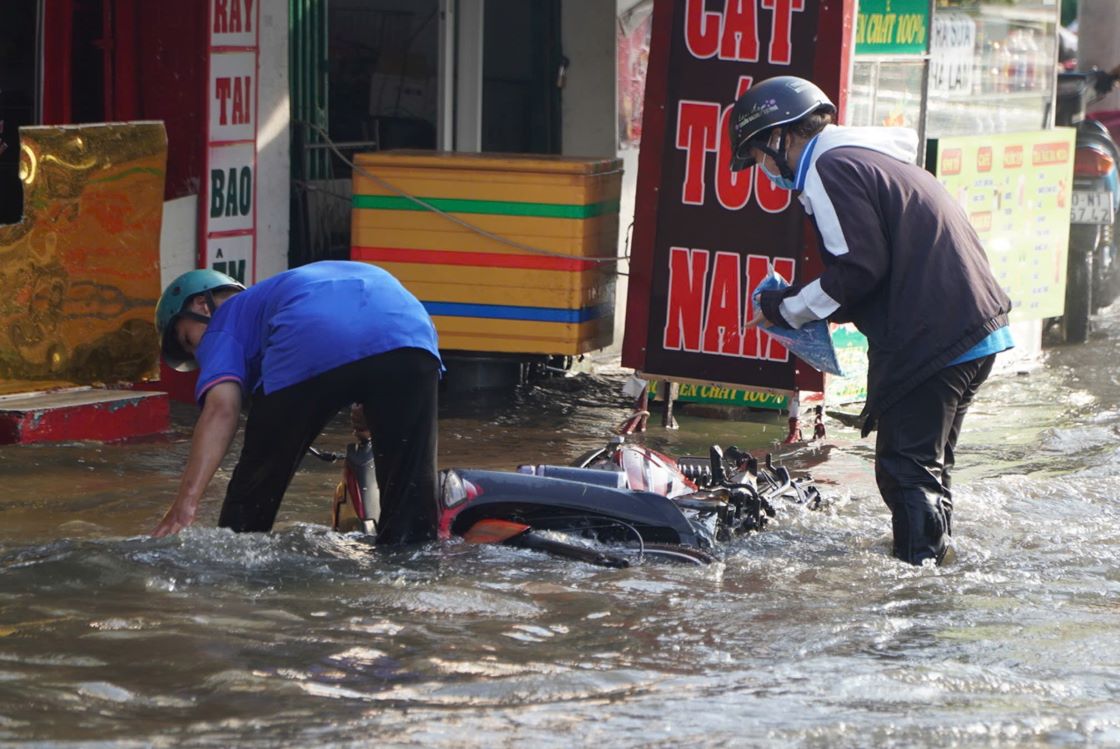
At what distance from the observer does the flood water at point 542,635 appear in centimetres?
445

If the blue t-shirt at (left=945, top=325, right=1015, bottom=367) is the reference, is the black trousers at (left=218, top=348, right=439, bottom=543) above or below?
below

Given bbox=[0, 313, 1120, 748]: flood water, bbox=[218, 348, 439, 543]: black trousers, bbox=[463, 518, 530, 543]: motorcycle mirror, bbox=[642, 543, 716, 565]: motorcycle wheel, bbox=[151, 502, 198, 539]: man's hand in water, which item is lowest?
bbox=[0, 313, 1120, 748]: flood water

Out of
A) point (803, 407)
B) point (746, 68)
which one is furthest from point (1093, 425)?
point (746, 68)

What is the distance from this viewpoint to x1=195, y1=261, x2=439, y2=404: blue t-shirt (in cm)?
557

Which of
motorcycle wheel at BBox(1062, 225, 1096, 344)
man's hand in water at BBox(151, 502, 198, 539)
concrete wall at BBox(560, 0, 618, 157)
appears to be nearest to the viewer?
man's hand in water at BBox(151, 502, 198, 539)

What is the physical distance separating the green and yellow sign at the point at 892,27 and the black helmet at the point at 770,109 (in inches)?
122

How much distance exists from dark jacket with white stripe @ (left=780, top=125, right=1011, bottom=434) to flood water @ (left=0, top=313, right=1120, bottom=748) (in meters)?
0.82

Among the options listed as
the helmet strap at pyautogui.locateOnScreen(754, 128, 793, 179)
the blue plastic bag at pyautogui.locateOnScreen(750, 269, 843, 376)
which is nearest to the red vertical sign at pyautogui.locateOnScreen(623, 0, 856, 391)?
the blue plastic bag at pyautogui.locateOnScreen(750, 269, 843, 376)

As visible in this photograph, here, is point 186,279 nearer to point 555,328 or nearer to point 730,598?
point 730,598

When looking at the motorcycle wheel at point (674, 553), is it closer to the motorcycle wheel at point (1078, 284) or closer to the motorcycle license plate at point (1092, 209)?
the motorcycle wheel at point (1078, 284)

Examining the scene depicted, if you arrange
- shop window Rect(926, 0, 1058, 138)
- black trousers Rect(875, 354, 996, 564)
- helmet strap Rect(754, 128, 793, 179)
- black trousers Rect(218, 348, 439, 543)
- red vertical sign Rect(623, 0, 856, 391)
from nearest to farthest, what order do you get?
black trousers Rect(218, 348, 439, 543)
black trousers Rect(875, 354, 996, 564)
helmet strap Rect(754, 128, 793, 179)
red vertical sign Rect(623, 0, 856, 391)
shop window Rect(926, 0, 1058, 138)

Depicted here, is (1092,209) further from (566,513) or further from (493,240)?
(566,513)

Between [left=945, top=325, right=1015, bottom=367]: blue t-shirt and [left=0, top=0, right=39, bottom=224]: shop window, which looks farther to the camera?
[left=0, top=0, right=39, bottom=224]: shop window

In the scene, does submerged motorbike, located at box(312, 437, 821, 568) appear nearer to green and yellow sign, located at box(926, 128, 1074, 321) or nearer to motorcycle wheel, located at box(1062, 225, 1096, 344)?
green and yellow sign, located at box(926, 128, 1074, 321)
